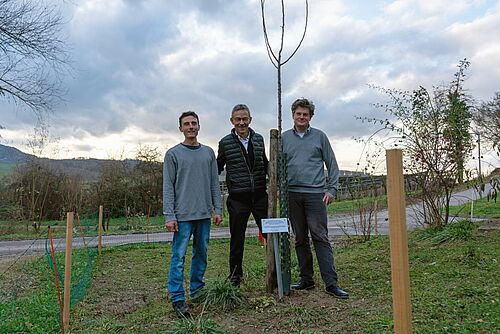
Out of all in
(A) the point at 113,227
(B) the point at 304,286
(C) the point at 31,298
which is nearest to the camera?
(B) the point at 304,286

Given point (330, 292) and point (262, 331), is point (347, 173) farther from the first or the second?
point (262, 331)

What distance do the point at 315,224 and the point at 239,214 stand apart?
71cm

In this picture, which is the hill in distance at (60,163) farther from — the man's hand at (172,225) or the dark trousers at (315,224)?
the dark trousers at (315,224)

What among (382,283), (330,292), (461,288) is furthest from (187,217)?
(461,288)

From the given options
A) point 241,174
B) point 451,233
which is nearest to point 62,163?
point 451,233

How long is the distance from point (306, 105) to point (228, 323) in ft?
6.68

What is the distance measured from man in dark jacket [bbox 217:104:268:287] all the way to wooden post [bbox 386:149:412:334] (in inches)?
97.7

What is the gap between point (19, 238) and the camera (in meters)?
16.7

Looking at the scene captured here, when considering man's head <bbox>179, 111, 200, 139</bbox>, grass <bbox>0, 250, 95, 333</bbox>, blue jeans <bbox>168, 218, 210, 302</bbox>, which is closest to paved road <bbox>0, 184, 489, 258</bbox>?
grass <bbox>0, 250, 95, 333</bbox>

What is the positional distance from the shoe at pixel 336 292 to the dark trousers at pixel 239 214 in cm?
85

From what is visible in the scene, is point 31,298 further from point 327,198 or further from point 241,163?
point 327,198

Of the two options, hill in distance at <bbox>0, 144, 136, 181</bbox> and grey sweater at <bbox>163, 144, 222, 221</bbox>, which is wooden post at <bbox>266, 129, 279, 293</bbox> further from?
hill in distance at <bbox>0, 144, 136, 181</bbox>

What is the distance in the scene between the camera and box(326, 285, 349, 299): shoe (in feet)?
14.4

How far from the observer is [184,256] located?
4324 mm
